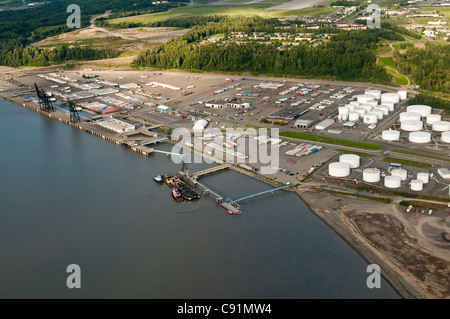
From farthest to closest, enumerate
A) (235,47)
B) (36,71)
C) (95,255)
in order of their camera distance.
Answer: (36,71)
(235,47)
(95,255)

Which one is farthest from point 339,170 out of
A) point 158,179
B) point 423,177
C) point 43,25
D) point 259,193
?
point 43,25

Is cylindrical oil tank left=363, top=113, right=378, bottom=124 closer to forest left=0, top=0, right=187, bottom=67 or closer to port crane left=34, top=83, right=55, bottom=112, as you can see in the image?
port crane left=34, top=83, right=55, bottom=112

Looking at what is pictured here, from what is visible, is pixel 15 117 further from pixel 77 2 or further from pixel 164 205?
pixel 77 2

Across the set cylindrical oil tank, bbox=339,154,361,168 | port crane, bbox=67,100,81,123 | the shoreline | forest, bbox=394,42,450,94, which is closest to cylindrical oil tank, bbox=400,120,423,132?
cylindrical oil tank, bbox=339,154,361,168

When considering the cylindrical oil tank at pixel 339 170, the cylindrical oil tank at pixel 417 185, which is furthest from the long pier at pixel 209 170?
the cylindrical oil tank at pixel 417 185

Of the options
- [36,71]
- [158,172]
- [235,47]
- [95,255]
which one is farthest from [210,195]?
[36,71]
